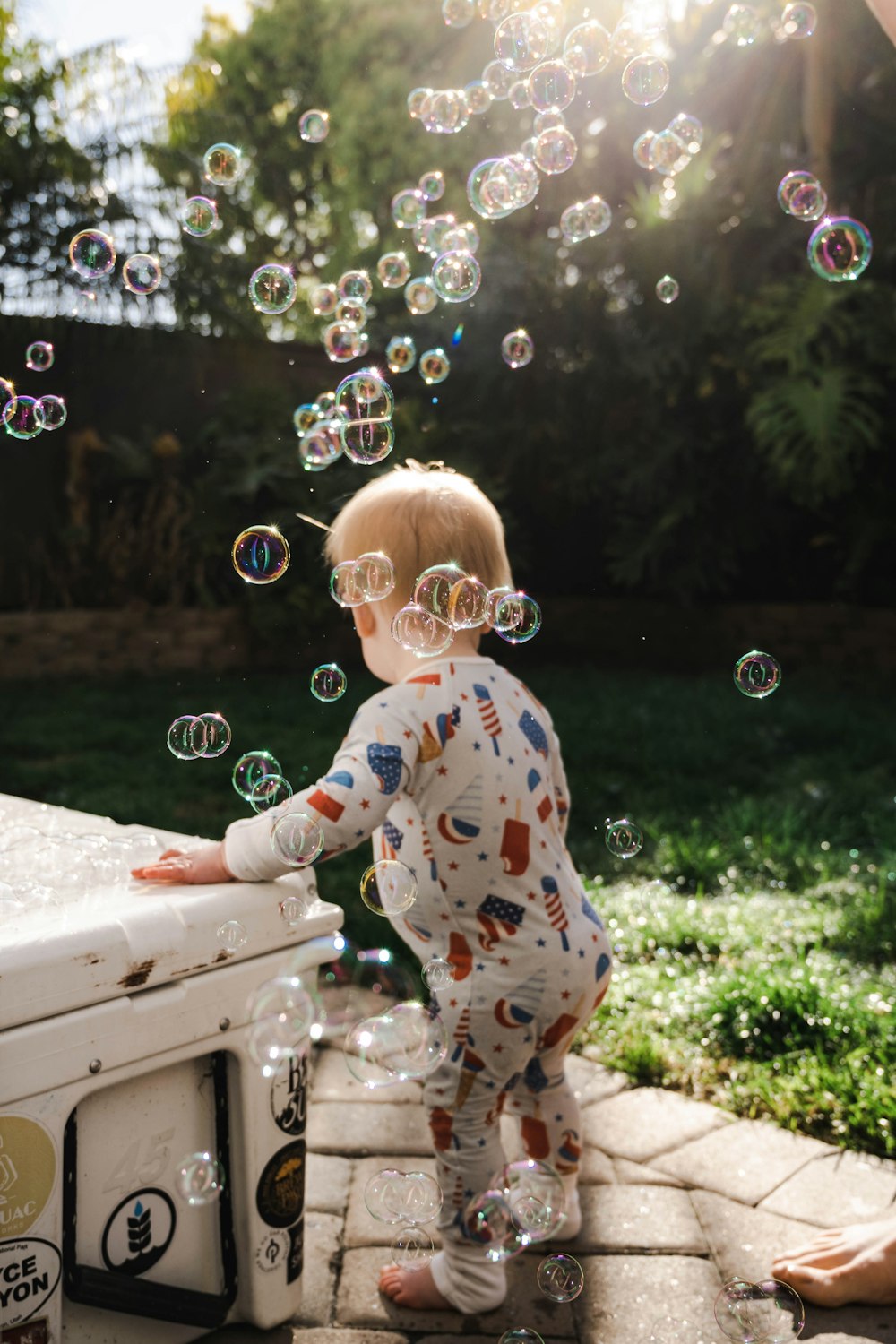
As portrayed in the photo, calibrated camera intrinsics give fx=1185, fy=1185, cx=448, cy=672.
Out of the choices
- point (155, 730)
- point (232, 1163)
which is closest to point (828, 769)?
point (155, 730)

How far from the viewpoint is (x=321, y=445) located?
7.38ft

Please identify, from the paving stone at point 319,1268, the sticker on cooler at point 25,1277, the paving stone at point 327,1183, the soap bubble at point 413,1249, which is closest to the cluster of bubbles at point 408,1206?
the soap bubble at point 413,1249

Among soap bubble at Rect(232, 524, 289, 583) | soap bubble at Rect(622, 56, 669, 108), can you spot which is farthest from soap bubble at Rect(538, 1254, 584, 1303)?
soap bubble at Rect(622, 56, 669, 108)

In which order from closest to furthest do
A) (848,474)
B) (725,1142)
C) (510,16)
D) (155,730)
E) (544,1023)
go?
(544,1023), (725,1142), (510,16), (155,730), (848,474)

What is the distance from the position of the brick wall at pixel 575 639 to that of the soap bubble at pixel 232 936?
17.4ft

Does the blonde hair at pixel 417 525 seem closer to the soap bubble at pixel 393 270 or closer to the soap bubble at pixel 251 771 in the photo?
the soap bubble at pixel 251 771

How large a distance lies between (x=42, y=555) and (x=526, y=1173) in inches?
228

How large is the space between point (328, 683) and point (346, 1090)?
32.6 inches

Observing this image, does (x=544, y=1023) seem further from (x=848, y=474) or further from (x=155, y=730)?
(x=848, y=474)

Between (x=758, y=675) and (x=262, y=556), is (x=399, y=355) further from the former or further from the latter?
(x=758, y=675)

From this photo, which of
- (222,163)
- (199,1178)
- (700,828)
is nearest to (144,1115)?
Result: (199,1178)

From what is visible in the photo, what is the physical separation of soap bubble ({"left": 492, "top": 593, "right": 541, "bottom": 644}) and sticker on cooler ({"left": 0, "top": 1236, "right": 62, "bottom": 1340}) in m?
1.01

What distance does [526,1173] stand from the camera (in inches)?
66.1

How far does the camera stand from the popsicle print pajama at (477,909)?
5.12 ft
